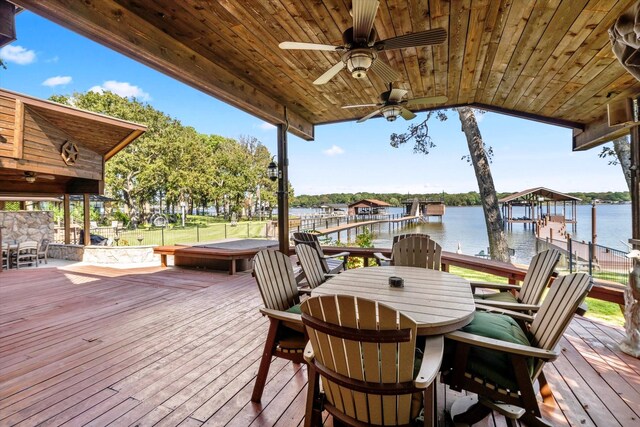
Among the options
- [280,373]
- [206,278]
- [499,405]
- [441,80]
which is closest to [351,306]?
[499,405]

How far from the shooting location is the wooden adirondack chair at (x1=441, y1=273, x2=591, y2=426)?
1372 mm

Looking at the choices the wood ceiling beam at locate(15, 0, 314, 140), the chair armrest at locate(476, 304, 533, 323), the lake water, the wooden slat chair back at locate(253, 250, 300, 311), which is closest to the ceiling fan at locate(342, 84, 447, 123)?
the wood ceiling beam at locate(15, 0, 314, 140)

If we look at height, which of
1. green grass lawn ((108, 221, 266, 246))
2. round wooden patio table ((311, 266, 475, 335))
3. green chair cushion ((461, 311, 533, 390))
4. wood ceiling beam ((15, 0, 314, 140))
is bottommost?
green grass lawn ((108, 221, 266, 246))

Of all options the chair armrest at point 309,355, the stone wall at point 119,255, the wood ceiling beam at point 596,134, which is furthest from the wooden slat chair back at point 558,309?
the stone wall at point 119,255

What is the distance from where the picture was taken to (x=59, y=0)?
1.96 m

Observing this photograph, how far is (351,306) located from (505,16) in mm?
2569

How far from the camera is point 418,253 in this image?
3.50 meters

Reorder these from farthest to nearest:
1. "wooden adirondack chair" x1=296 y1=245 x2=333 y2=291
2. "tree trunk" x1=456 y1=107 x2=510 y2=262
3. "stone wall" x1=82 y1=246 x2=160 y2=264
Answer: "stone wall" x1=82 y1=246 x2=160 y2=264, "tree trunk" x1=456 y1=107 x2=510 y2=262, "wooden adirondack chair" x1=296 y1=245 x2=333 y2=291

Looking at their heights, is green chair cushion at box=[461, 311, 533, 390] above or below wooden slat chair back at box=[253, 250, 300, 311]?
below

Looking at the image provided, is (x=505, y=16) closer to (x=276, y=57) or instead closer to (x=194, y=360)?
(x=276, y=57)

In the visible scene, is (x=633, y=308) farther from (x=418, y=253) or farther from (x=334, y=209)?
(x=334, y=209)

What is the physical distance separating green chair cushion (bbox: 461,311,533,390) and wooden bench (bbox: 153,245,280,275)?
168 inches

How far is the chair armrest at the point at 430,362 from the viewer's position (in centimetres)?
108

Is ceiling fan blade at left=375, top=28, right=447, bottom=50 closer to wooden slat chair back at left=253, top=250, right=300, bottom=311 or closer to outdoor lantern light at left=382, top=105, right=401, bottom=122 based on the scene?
outdoor lantern light at left=382, top=105, right=401, bottom=122
